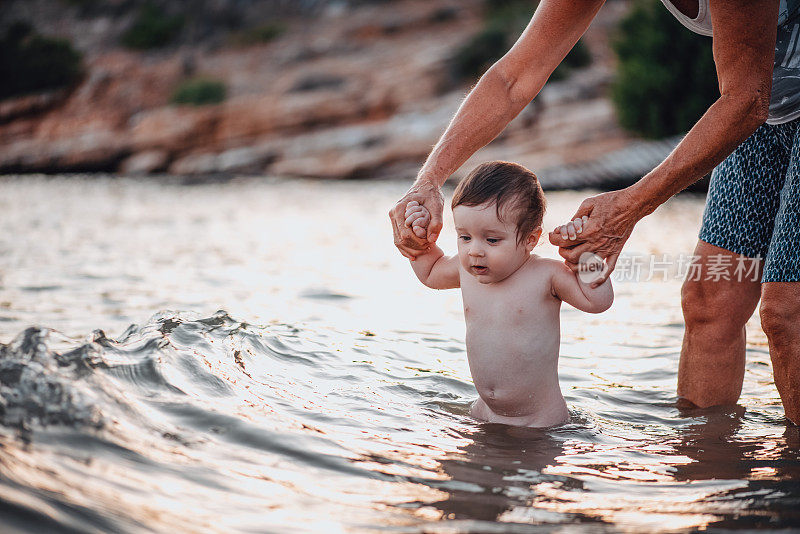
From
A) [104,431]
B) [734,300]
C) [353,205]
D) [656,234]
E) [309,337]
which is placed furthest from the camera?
[353,205]

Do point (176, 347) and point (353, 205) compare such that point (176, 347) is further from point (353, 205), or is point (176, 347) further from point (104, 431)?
point (353, 205)

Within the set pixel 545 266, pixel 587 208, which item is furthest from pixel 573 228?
pixel 545 266

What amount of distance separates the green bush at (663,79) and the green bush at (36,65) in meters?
16.6

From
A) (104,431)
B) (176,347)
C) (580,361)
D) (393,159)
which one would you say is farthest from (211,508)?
(393,159)

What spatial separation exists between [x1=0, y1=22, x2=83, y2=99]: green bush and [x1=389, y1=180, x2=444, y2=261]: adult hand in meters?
24.0

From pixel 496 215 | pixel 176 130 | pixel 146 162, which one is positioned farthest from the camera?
pixel 176 130

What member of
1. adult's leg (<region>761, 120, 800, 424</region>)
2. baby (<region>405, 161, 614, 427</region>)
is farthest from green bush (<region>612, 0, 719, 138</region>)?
baby (<region>405, 161, 614, 427</region>)

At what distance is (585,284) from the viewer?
2.82 metres

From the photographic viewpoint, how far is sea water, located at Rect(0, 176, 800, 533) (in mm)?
2018

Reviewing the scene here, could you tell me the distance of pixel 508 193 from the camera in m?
2.80

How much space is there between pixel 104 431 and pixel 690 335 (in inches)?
89.5

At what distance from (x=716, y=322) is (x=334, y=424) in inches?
Result: 62.2

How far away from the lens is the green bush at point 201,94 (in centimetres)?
2298

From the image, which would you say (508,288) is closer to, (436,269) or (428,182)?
(436,269)
